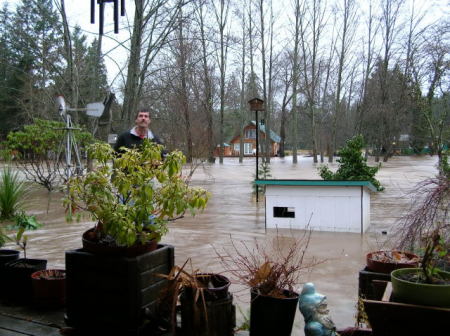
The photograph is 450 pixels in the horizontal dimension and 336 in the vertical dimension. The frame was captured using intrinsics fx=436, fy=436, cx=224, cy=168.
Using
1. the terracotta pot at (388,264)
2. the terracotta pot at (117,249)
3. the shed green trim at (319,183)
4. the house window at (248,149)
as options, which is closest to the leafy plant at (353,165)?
the shed green trim at (319,183)

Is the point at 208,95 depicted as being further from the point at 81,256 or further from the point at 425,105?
the point at 81,256

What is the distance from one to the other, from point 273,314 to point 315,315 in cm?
23

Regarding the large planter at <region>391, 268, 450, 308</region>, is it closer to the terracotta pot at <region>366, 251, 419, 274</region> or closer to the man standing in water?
the terracotta pot at <region>366, 251, 419, 274</region>

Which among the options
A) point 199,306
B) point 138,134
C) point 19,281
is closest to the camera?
point 199,306

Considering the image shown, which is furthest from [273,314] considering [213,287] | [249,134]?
[249,134]

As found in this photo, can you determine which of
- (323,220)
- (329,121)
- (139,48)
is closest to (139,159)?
(323,220)

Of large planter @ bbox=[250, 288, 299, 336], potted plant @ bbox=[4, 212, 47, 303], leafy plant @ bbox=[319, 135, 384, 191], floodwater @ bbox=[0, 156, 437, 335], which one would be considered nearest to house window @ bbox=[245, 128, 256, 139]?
leafy plant @ bbox=[319, 135, 384, 191]

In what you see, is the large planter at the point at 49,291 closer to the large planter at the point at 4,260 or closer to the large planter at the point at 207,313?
the large planter at the point at 4,260

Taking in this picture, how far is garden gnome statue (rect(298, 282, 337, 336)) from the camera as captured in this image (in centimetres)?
234

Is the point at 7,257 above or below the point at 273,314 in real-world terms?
above

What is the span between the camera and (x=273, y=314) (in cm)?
246

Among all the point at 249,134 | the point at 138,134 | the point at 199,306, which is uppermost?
the point at 249,134

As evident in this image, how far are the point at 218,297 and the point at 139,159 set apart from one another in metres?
0.96

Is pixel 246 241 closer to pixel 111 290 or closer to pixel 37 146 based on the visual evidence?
pixel 111 290
